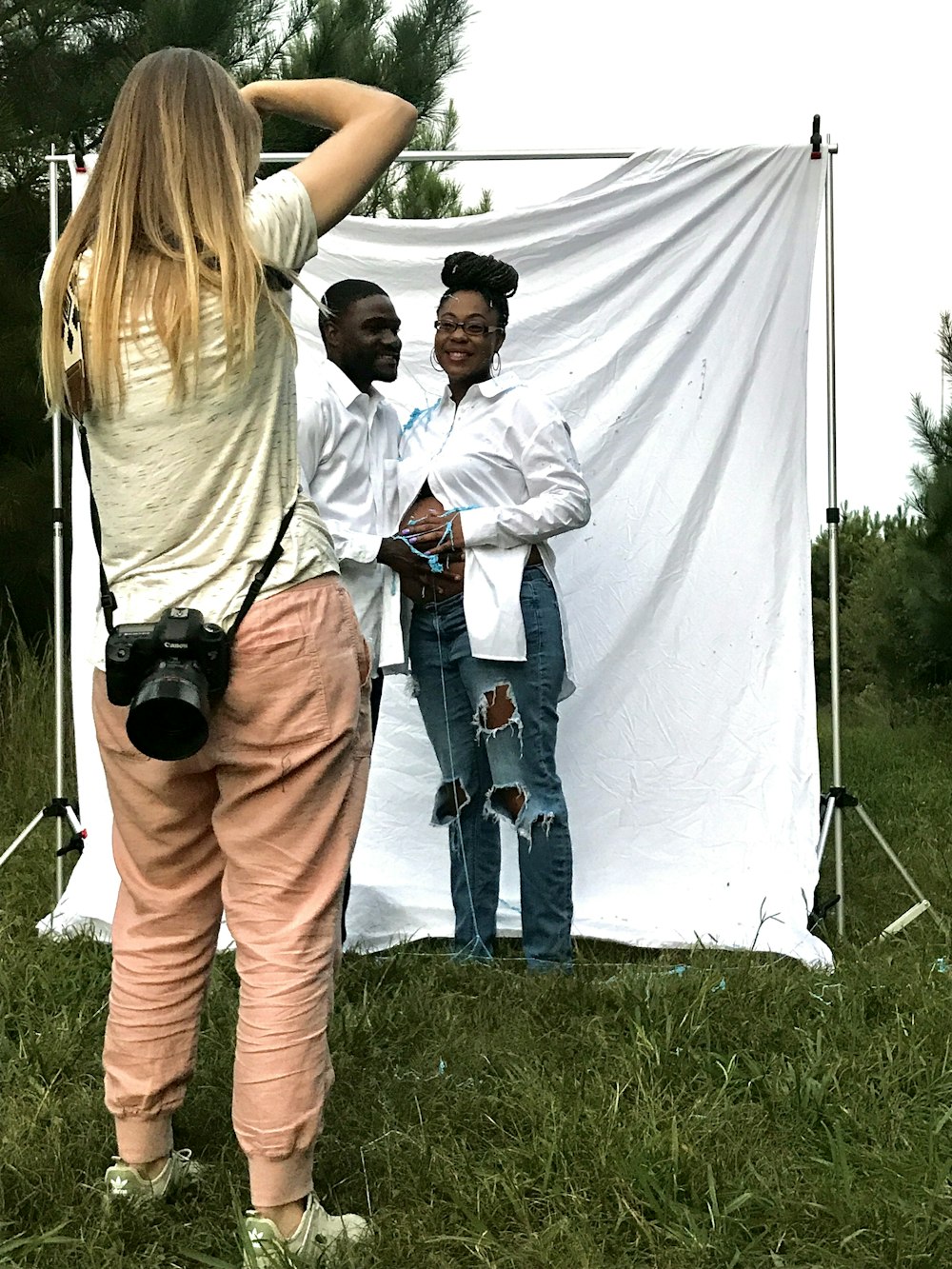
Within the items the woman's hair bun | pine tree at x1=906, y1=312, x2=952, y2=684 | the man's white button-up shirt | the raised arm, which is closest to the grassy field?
the man's white button-up shirt

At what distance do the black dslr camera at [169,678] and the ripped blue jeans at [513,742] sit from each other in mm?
1384

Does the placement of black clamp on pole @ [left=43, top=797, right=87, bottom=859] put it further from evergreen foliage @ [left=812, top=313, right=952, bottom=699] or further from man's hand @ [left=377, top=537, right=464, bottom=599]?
evergreen foliage @ [left=812, top=313, right=952, bottom=699]

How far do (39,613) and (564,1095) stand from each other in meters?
4.41

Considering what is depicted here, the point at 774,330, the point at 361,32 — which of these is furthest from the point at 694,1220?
the point at 361,32

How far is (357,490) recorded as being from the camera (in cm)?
299

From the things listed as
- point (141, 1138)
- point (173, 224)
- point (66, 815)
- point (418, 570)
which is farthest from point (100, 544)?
point (66, 815)

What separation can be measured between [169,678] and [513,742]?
58.9 inches

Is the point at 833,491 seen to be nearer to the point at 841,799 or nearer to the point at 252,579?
the point at 841,799

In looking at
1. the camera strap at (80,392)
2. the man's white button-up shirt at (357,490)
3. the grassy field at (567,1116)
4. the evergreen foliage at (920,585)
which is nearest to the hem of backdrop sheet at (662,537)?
the grassy field at (567,1116)

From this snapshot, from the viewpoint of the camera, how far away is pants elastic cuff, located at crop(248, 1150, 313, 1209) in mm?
1662

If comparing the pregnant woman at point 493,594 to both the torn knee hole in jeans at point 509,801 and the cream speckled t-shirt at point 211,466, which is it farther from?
the cream speckled t-shirt at point 211,466

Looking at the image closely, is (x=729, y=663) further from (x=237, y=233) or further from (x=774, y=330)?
(x=237, y=233)

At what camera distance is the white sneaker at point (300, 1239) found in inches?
65.2

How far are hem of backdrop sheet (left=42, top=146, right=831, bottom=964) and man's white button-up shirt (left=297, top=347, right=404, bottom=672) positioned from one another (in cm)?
60
